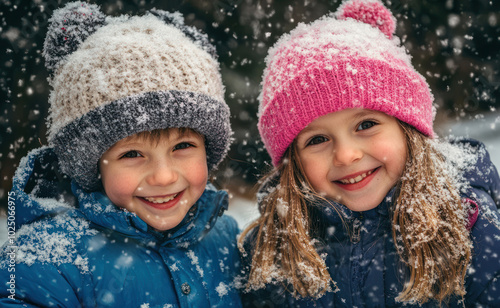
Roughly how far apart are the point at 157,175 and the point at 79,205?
490mm

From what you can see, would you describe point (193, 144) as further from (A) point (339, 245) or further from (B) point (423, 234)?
(B) point (423, 234)

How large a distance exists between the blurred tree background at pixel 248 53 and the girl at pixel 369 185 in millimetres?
551

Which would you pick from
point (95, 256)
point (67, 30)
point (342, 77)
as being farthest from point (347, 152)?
point (67, 30)

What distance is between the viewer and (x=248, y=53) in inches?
195

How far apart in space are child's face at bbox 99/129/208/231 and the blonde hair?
1.57 feet

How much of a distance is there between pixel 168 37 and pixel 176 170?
676 millimetres

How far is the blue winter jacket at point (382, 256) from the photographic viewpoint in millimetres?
1739

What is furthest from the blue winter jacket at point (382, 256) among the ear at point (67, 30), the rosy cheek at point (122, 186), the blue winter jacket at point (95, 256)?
the ear at point (67, 30)

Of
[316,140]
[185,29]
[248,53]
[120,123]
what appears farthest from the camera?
[248,53]

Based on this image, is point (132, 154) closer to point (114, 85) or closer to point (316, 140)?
point (114, 85)

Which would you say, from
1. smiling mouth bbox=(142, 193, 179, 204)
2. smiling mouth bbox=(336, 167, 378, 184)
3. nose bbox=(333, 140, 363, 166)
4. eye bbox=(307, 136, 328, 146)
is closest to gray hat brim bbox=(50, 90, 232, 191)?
smiling mouth bbox=(142, 193, 179, 204)

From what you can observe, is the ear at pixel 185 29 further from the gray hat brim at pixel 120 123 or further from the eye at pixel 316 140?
the eye at pixel 316 140

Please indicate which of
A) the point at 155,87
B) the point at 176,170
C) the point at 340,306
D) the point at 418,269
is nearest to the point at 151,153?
the point at 176,170

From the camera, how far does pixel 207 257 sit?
2107 mm
